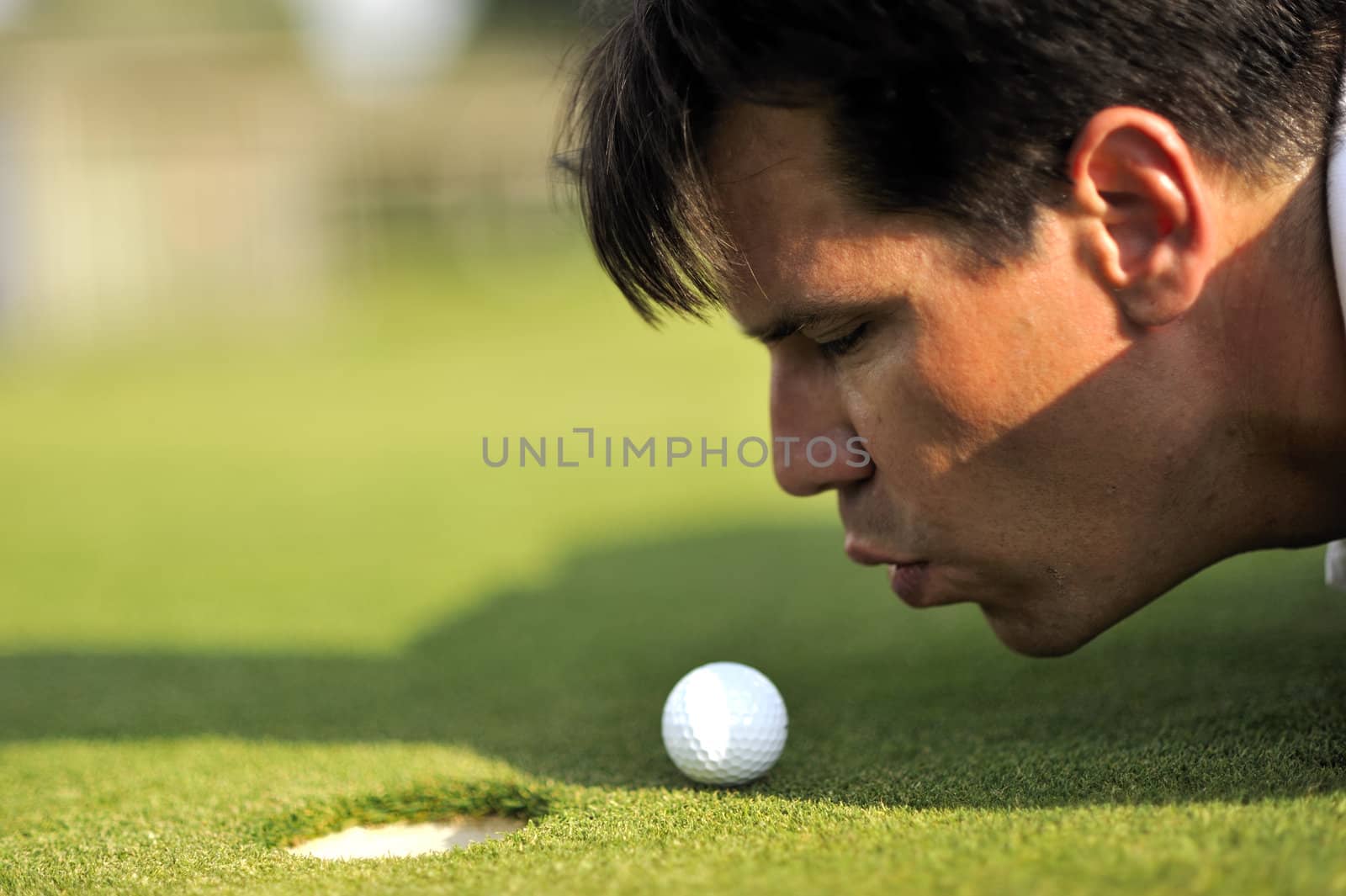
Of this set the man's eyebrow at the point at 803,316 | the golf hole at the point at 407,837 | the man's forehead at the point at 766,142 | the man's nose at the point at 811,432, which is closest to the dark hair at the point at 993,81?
the man's forehead at the point at 766,142

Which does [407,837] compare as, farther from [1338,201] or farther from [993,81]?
[1338,201]

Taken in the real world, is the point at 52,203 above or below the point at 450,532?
above

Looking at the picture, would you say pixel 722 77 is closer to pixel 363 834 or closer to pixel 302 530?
pixel 363 834

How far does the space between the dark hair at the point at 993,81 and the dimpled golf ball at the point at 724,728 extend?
2.92 ft

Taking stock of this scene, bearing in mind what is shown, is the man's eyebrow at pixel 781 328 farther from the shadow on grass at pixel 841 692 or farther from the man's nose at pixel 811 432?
the shadow on grass at pixel 841 692

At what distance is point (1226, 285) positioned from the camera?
1.76 meters

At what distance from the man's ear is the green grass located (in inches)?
28.5

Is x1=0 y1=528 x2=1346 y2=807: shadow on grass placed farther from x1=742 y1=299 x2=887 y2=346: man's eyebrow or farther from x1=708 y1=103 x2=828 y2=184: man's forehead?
x1=708 y1=103 x2=828 y2=184: man's forehead

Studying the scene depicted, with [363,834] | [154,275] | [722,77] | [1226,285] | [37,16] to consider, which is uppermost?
[37,16]

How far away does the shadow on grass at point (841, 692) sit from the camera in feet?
6.46

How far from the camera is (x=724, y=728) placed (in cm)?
205

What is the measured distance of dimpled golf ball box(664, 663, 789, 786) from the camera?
2.05 m

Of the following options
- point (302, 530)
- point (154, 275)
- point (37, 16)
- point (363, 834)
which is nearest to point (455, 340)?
point (154, 275)

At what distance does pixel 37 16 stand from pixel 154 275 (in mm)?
6975
